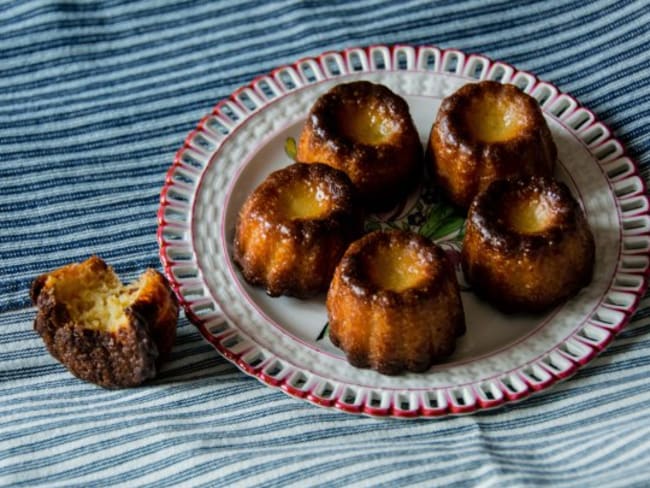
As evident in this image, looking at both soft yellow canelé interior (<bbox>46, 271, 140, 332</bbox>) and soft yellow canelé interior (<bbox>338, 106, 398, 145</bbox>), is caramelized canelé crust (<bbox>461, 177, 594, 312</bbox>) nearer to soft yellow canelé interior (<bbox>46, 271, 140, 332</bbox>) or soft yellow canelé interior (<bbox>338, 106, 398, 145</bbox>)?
soft yellow canelé interior (<bbox>338, 106, 398, 145</bbox>)

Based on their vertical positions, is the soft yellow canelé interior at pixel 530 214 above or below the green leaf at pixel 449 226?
above

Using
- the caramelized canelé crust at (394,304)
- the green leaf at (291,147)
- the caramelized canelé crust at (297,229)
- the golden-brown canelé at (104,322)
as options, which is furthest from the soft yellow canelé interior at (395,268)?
the green leaf at (291,147)

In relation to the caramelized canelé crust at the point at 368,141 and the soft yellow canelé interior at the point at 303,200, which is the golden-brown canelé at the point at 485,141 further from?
the soft yellow canelé interior at the point at 303,200

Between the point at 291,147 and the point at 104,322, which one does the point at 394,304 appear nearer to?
the point at 104,322

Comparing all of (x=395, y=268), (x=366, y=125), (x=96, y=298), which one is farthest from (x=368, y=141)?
(x=96, y=298)

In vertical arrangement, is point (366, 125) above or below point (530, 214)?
above

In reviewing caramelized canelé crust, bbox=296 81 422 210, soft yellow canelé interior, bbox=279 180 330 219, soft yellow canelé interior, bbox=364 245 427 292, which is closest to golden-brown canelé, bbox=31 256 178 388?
soft yellow canelé interior, bbox=279 180 330 219
